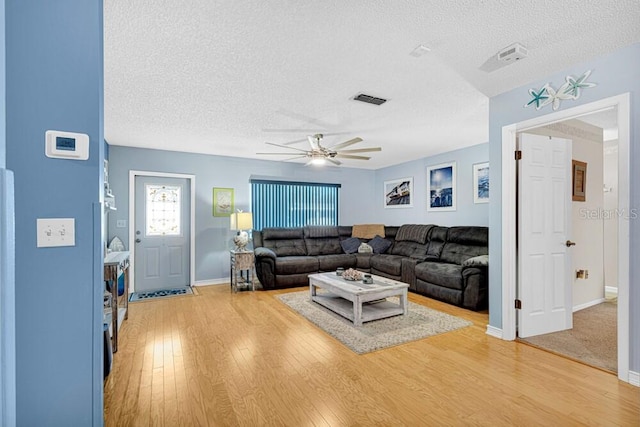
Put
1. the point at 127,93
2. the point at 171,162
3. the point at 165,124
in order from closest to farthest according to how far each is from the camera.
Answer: the point at 127,93 < the point at 165,124 < the point at 171,162

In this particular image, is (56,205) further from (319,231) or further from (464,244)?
(319,231)

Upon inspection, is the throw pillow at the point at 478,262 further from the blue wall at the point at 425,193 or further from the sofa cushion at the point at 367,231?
the sofa cushion at the point at 367,231

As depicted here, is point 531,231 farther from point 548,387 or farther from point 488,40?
point 488,40

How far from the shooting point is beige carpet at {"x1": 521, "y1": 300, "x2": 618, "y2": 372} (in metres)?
2.45

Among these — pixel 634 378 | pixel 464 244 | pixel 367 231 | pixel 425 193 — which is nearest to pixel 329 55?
pixel 634 378

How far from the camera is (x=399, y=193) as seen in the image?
21.7ft

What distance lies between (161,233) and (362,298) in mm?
3857

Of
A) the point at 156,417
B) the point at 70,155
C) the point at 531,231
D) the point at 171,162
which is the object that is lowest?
the point at 156,417

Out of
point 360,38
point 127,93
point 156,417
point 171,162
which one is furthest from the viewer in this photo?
point 171,162

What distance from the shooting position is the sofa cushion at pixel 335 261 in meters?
5.44

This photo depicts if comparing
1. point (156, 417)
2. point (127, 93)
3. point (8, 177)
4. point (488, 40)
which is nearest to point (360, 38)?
point (488, 40)

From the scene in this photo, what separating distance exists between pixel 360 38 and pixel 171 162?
4.34 m

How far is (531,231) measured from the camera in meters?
2.92

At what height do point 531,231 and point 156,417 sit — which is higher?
point 531,231
